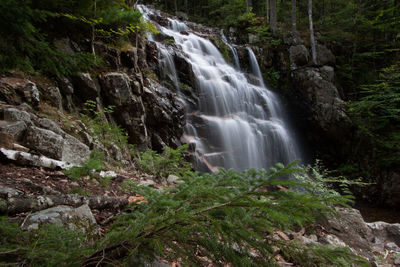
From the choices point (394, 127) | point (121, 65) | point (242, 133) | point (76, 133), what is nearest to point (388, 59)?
point (394, 127)

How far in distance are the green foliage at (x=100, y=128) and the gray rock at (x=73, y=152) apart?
1.25m

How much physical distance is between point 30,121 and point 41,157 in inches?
30.3

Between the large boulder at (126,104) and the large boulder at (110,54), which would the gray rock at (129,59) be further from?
the large boulder at (126,104)

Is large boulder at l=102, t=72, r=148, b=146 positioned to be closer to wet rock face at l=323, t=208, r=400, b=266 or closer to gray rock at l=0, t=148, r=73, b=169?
gray rock at l=0, t=148, r=73, b=169

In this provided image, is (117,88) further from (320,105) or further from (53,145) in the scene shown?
(320,105)

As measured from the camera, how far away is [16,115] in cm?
317

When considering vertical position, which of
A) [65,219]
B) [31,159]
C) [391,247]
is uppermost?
[31,159]

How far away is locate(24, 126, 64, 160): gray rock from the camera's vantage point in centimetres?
305

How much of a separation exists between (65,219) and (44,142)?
2.18 meters

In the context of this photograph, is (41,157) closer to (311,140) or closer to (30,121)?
(30,121)

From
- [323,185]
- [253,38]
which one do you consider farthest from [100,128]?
[253,38]

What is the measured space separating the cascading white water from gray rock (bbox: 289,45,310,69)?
3.46 metres

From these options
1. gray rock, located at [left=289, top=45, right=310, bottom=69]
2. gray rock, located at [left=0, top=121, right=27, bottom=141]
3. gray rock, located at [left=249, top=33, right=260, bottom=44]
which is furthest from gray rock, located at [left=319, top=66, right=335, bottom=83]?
gray rock, located at [left=0, top=121, right=27, bottom=141]

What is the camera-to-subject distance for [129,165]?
5449 mm
